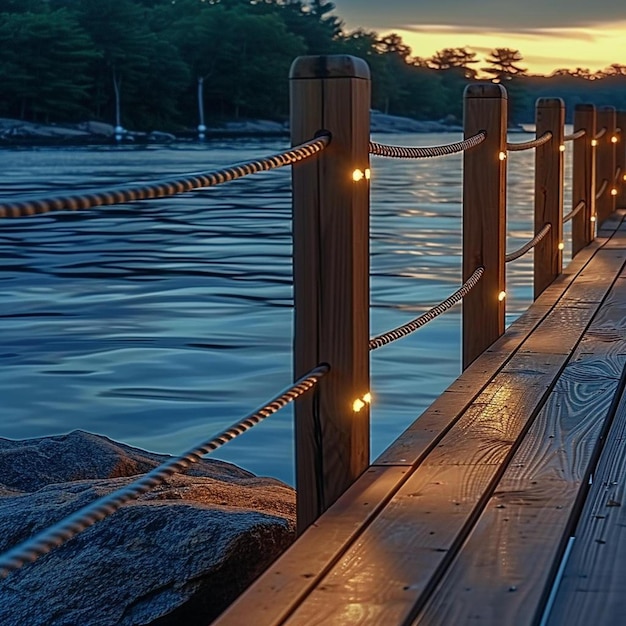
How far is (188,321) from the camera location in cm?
981

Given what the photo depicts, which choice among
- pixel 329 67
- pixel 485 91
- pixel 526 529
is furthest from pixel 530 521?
pixel 485 91

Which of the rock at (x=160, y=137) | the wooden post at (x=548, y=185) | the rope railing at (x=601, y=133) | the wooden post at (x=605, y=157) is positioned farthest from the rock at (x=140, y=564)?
the rock at (x=160, y=137)

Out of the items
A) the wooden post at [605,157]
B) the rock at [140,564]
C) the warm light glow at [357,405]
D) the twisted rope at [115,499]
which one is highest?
the wooden post at [605,157]

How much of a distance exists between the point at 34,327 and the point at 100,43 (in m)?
77.5

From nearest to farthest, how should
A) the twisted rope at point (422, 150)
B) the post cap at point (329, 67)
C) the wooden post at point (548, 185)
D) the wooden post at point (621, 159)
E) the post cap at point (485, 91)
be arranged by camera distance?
the post cap at point (329, 67), the twisted rope at point (422, 150), the post cap at point (485, 91), the wooden post at point (548, 185), the wooden post at point (621, 159)

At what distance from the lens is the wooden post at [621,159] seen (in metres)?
9.65

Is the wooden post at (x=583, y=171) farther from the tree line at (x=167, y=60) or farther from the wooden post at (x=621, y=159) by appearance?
the tree line at (x=167, y=60)

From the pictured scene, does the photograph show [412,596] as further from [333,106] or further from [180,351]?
[180,351]

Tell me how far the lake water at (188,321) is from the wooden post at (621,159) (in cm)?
127

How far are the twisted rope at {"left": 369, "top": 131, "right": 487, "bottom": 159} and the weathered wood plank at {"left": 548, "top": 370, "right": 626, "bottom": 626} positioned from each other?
0.86m

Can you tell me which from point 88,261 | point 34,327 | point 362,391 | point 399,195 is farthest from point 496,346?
point 399,195

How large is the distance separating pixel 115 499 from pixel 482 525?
851 millimetres

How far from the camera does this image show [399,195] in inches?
1041

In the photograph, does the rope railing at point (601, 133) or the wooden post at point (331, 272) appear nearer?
the wooden post at point (331, 272)
